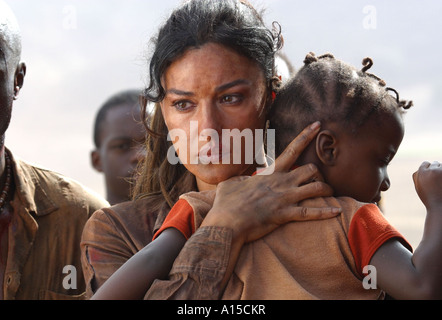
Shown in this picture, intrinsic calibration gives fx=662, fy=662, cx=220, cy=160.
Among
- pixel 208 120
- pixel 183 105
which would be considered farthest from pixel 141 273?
pixel 183 105

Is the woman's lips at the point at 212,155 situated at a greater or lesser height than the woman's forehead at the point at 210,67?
lesser

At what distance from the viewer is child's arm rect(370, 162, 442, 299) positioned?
6.89ft

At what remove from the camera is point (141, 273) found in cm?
232

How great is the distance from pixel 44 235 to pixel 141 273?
2142 millimetres

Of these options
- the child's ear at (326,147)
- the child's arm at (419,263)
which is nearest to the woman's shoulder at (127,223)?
the child's ear at (326,147)

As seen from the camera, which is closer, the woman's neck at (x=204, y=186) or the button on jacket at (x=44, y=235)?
the woman's neck at (x=204, y=186)

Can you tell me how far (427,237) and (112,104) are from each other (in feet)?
17.1

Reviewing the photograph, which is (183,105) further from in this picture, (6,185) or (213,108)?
(6,185)

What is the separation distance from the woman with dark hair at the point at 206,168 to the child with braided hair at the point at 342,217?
0.06 metres

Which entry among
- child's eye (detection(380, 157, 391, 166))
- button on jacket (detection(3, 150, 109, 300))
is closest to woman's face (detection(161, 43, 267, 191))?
child's eye (detection(380, 157, 391, 166))

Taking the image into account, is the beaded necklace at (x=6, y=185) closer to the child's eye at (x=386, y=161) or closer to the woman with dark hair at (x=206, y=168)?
the woman with dark hair at (x=206, y=168)

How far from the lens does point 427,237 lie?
2166 millimetres

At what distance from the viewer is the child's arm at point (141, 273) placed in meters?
2.29
